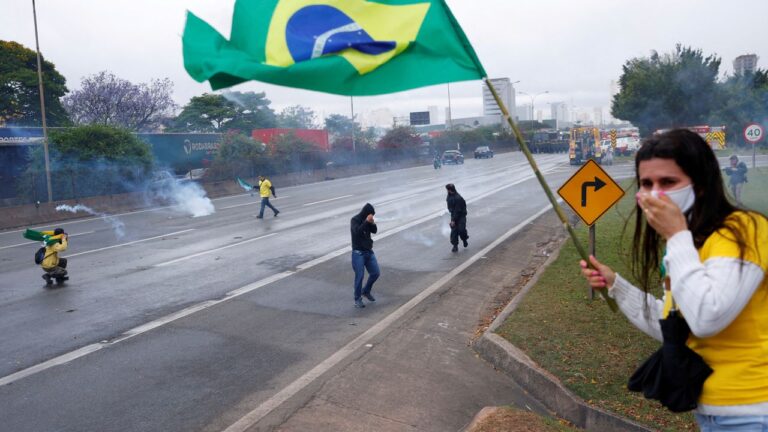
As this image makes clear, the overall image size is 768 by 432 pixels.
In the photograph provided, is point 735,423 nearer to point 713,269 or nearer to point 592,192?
point 713,269

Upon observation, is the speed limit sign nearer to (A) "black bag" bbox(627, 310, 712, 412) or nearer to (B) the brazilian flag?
(B) the brazilian flag

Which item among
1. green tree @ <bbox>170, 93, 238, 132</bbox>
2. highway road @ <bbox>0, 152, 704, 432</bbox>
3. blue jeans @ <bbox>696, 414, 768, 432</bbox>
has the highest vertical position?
green tree @ <bbox>170, 93, 238, 132</bbox>

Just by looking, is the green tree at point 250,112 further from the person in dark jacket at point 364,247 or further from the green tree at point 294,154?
the person in dark jacket at point 364,247

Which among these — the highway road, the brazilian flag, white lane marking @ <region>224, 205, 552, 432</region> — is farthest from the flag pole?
the highway road

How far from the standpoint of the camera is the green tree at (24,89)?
4334cm

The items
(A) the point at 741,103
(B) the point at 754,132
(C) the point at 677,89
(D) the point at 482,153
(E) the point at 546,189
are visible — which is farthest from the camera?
(D) the point at 482,153

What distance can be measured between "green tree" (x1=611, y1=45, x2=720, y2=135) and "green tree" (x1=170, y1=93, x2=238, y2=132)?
4224cm

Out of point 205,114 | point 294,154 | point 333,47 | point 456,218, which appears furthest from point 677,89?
point 205,114

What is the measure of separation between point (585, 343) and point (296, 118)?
78.9m

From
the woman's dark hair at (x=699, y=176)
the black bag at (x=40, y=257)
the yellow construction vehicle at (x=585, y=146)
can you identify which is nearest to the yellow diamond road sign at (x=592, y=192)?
the woman's dark hair at (x=699, y=176)

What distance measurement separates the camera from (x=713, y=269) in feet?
6.72

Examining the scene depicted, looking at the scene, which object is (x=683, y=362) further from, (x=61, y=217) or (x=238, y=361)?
(x=61, y=217)

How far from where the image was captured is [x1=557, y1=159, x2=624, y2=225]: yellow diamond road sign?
861cm

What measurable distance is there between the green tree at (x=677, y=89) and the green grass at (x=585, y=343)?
18.3 m
